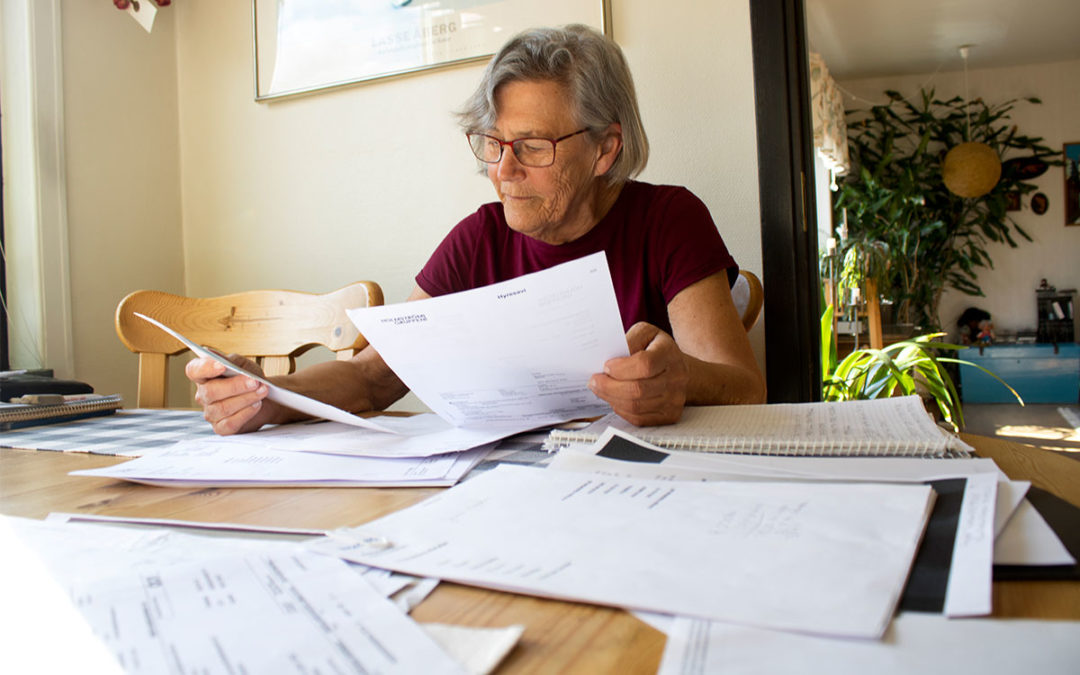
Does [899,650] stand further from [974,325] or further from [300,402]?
[974,325]

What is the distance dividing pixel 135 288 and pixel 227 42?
793mm

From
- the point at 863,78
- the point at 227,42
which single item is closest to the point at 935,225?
the point at 863,78

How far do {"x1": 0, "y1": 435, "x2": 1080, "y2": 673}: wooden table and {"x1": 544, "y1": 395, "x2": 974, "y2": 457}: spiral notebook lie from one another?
0.06 meters

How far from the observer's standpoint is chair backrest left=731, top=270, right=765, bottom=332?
134 cm

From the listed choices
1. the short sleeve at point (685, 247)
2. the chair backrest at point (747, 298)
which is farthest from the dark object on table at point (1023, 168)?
the short sleeve at point (685, 247)

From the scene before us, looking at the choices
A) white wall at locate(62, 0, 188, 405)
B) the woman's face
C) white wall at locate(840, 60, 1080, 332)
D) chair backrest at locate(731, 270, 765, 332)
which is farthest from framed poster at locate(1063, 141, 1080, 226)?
white wall at locate(62, 0, 188, 405)

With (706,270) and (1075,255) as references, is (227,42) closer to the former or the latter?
(706,270)

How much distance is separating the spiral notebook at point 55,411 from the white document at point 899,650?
3.65 ft

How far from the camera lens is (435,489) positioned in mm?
583

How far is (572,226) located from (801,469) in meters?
0.84

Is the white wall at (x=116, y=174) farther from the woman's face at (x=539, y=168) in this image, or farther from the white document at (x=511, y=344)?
the white document at (x=511, y=344)

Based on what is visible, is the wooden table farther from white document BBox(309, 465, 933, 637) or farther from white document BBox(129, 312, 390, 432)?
white document BBox(129, 312, 390, 432)

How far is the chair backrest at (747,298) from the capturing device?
1.34m

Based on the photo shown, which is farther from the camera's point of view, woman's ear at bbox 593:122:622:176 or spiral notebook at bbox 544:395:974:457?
woman's ear at bbox 593:122:622:176
